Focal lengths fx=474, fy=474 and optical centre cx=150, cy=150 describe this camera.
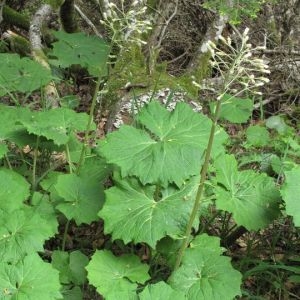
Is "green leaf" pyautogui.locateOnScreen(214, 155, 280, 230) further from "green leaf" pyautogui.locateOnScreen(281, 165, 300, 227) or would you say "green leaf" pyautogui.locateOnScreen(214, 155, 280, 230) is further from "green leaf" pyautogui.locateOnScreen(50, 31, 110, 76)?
"green leaf" pyautogui.locateOnScreen(50, 31, 110, 76)

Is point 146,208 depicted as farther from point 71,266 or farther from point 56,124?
point 56,124

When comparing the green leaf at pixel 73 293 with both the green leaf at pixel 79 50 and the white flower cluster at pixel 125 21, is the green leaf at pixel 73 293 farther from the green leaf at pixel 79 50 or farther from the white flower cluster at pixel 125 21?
the green leaf at pixel 79 50

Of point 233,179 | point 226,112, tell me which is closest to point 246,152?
point 226,112

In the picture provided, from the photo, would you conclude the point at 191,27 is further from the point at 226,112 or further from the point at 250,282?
the point at 250,282

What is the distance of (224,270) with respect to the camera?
2273 mm

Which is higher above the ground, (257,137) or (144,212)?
(144,212)

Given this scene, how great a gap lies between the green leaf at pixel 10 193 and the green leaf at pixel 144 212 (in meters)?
0.49

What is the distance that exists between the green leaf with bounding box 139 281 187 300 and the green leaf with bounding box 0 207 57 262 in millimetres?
587

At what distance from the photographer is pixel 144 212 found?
2287 millimetres

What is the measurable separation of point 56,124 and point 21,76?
988 mm

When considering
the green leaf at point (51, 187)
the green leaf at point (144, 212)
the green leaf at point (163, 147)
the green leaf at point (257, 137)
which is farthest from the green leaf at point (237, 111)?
the green leaf at point (51, 187)

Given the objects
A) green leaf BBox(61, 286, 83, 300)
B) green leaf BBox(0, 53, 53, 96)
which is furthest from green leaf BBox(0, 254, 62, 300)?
green leaf BBox(0, 53, 53, 96)

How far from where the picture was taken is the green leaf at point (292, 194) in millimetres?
2344

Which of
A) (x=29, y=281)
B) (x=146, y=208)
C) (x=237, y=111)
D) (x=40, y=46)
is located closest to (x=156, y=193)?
(x=146, y=208)
